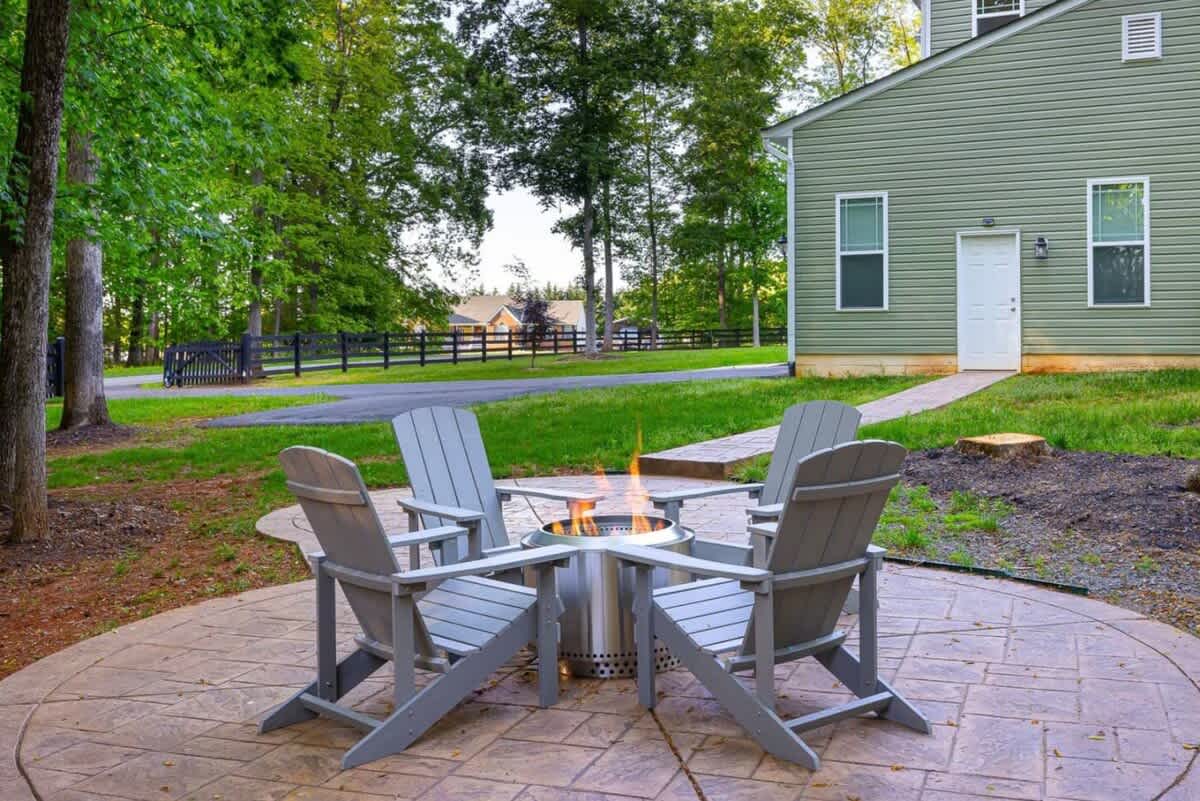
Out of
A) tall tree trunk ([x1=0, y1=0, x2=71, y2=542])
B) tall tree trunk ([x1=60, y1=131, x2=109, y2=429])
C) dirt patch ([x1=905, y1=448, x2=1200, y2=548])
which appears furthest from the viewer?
tall tree trunk ([x1=60, y1=131, x2=109, y2=429])

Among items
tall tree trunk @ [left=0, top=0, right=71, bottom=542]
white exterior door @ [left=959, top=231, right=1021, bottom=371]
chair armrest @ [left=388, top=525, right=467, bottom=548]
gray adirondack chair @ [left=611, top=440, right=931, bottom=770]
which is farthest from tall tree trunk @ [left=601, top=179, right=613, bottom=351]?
gray adirondack chair @ [left=611, top=440, right=931, bottom=770]

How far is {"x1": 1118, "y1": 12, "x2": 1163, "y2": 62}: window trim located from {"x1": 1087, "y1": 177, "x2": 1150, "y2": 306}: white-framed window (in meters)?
1.64

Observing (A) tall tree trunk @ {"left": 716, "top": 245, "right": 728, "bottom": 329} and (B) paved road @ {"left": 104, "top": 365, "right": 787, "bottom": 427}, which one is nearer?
(B) paved road @ {"left": 104, "top": 365, "right": 787, "bottom": 427}

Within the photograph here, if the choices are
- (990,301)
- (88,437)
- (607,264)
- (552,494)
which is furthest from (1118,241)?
(607,264)

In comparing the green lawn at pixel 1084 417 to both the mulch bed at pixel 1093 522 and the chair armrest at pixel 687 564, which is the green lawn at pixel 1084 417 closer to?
the mulch bed at pixel 1093 522

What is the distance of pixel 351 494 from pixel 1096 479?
6.01 m

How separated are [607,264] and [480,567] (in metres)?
35.8

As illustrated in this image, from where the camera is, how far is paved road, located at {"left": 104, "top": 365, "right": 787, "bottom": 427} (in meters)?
15.1

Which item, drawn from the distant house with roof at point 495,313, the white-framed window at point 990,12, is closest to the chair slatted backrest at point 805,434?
the white-framed window at point 990,12

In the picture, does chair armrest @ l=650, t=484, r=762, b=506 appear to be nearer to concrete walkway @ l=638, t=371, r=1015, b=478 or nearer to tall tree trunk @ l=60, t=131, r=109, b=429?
concrete walkway @ l=638, t=371, r=1015, b=478

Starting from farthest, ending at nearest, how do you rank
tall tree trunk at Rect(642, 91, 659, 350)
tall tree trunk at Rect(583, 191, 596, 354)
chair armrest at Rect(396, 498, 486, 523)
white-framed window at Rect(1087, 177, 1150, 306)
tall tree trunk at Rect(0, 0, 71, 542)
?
tall tree trunk at Rect(642, 91, 659, 350), tall tree trunk at Rect(583, 191, 596, 354), white-framed window at Rect(1087, 177, 1150, 306), tall tree trunk at Rect(0, 0, 71, 542), chair armrest at Rect(396, 498, 486, 523)

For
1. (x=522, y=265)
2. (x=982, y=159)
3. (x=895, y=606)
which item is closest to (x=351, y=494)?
(x=895, y=606)

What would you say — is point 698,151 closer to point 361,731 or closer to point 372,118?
point 372,118

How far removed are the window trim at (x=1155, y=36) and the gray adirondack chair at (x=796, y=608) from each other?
45.0ft
